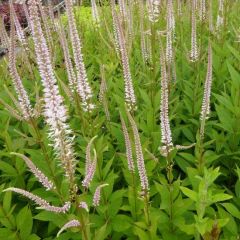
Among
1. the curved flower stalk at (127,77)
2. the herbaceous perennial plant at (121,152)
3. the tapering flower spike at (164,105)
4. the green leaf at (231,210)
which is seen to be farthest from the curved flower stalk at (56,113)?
the green leaf at (231,210)

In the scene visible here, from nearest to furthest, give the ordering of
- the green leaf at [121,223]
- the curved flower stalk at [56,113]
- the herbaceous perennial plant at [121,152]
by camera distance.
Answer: the curved flower stalk at [56,113]
the herbaceous perennial plant at [121,152]
the green leaf at [121,223]

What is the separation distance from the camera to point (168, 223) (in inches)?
125

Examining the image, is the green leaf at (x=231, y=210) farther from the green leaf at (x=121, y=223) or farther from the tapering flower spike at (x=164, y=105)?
the green leaf at (x=121, y=223)

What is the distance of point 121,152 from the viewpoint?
14.0ft

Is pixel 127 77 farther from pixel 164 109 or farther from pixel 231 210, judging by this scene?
pixel 231 210

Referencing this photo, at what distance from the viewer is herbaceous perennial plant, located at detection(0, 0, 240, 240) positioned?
227 centimetres

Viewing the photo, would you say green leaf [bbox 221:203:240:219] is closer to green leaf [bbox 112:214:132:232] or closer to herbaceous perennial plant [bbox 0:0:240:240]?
herbaceous perennial plant [bbox 0:0:240:240]

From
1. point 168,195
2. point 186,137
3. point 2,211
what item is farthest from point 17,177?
point 186,137

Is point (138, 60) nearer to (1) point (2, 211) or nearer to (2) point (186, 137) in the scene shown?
(2) point (186, 137)

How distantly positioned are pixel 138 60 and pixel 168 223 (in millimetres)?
3359

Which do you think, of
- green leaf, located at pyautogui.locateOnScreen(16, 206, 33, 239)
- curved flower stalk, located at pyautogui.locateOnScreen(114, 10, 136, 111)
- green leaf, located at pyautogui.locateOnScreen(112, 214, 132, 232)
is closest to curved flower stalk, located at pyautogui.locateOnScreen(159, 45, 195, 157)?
curved flower stalk, located at pyautogui.locateOnScreen(114, 10, 136, 111)

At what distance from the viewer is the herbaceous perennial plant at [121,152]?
2.27m

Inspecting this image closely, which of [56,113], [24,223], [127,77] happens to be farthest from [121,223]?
[56,113]

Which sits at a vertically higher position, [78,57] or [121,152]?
[78,57]
